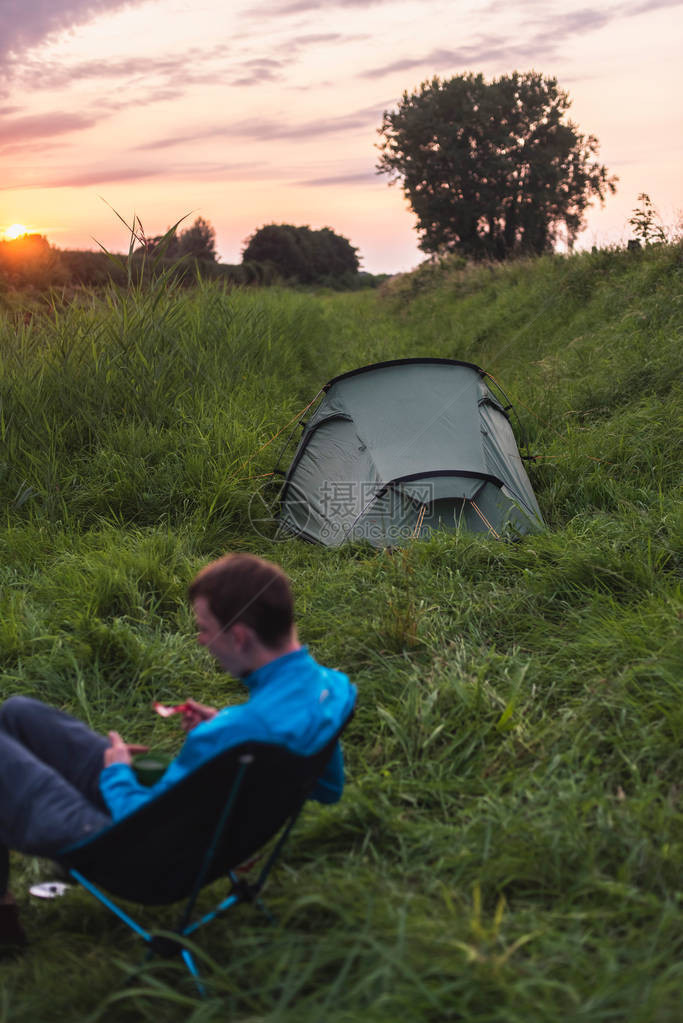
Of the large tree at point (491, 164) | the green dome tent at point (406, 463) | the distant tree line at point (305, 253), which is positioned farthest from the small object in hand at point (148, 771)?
the distant tree line at point (305, 253)

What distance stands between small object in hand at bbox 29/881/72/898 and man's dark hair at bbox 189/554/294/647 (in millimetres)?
1017

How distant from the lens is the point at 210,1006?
171cm

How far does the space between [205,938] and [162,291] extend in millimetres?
5608

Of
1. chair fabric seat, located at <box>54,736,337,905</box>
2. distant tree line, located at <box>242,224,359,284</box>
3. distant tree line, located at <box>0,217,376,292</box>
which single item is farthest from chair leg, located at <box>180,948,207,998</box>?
distant tree line, located at <box>242,224,359,284</box>

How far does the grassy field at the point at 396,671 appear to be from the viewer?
5.87 feet

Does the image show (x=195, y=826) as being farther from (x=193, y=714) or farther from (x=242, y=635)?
(x=242, y=635)

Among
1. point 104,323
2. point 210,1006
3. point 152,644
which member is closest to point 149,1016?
point 210,1006

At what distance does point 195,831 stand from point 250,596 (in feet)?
1.77

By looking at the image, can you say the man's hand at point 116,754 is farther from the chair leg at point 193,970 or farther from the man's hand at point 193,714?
the chair leg at point 193,970

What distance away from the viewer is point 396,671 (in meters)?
3.25

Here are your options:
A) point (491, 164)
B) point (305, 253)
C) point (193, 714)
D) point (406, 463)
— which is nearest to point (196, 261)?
point (406, 463)

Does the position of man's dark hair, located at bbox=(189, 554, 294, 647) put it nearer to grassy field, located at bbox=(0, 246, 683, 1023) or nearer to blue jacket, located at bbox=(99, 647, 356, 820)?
blue jacket, located at bbox=(99, 647, 356, 820)

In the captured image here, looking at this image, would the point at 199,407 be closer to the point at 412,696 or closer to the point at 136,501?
the point at 136,501

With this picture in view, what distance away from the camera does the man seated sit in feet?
5.90
